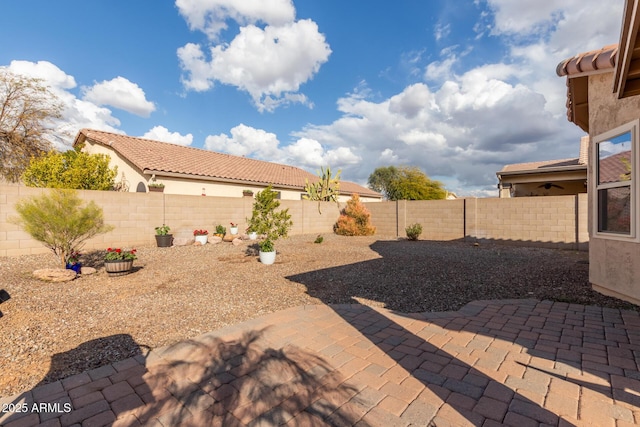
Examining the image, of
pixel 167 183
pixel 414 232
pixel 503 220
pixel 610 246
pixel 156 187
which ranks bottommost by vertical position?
pixel 414 232

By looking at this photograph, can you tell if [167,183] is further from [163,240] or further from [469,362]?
[469,362]

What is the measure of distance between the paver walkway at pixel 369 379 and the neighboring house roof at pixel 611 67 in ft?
10.1

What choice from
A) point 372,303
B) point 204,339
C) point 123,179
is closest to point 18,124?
point 123,179

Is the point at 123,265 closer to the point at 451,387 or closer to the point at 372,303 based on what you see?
the point at 372,303

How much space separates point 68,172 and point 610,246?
59.4ft

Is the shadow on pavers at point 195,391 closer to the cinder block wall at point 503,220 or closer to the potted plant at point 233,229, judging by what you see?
the potted plant at point 233,229

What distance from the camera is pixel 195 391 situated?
2.55 m

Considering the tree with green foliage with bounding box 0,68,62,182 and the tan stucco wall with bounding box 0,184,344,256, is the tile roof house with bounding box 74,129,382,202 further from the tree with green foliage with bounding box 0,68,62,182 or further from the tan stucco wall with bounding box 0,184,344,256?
the tan stucco wall with bounding box 0,184,344,256

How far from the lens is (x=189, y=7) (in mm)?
10273

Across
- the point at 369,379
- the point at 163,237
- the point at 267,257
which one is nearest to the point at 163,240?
the point at 163,237

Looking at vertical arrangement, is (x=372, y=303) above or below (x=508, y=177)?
below

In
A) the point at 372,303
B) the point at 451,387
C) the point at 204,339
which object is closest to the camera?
the point at 451,387

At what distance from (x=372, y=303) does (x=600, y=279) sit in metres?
4.31

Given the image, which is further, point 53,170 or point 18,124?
point 18,124
